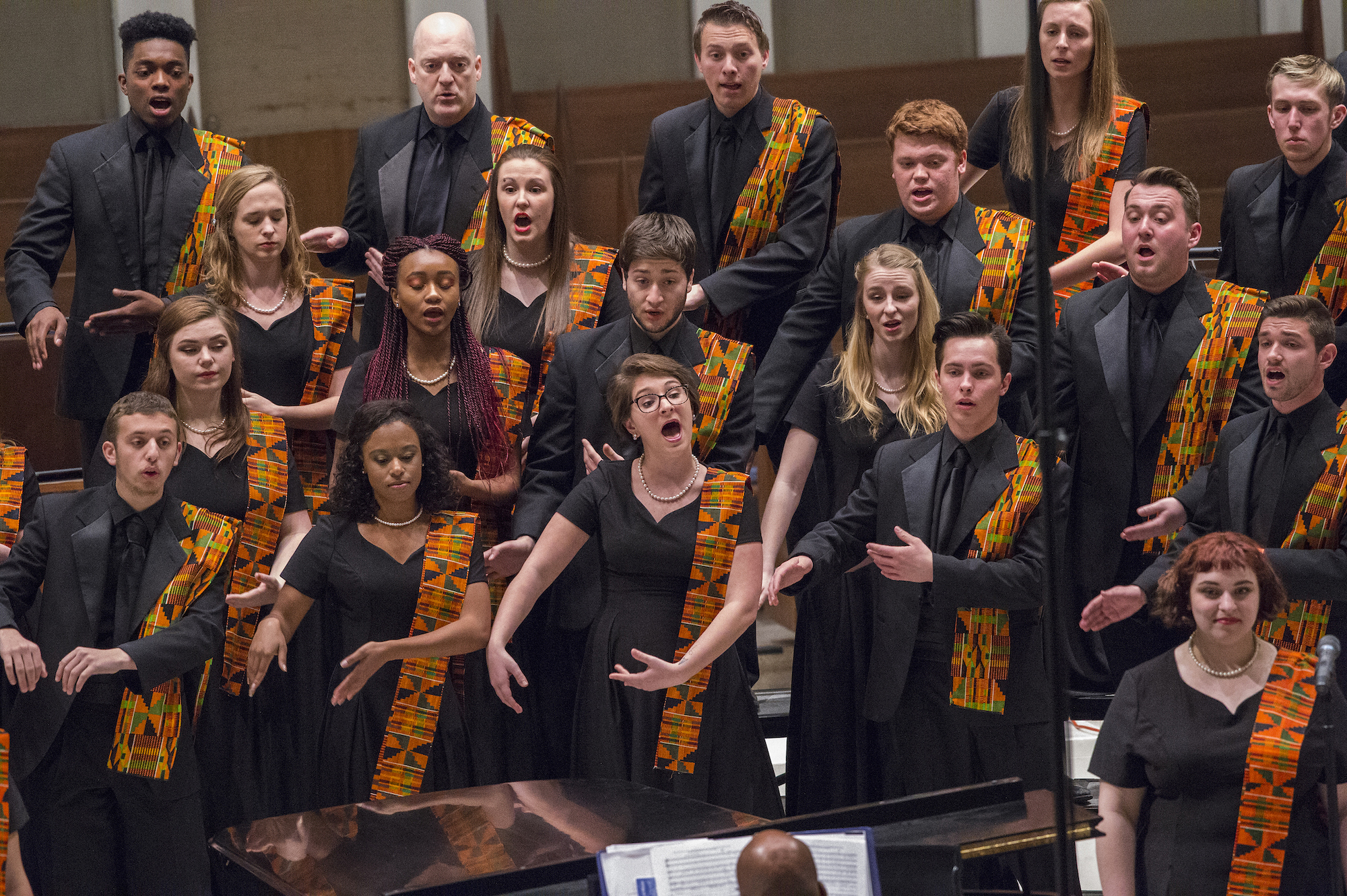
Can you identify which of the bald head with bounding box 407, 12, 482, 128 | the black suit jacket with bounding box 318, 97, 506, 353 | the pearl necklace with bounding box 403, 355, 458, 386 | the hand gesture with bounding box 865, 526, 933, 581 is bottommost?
the hand gesture with bounding box 865, 526, 933, 581

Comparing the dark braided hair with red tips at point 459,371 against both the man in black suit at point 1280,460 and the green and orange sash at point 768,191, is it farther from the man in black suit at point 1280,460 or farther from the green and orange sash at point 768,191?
the man in black suit at point 1280,460

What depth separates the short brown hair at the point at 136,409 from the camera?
2.68 m

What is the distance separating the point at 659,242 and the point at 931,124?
53 cm

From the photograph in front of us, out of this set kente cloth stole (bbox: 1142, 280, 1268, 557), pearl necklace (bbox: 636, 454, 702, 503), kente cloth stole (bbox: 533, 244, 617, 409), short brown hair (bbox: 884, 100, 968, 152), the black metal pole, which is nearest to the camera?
the black metal pole

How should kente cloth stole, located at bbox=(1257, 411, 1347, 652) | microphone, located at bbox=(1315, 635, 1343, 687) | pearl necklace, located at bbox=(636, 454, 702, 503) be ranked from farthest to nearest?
pearl necklace, located at bbox=(636, 454, 702, 503) < kente cloth stole, located at bbox=(1257, 411, 1347, 652) < microphone, located at bbox=(1315, 635, 1343, 687)

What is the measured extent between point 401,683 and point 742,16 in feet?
4.75

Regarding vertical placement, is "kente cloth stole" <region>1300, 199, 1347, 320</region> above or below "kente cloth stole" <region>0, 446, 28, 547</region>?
above

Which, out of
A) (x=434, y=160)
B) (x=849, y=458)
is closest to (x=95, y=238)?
(x=434, y=160)

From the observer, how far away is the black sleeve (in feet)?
8.11

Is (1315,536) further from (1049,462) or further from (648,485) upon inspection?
(1049,462)

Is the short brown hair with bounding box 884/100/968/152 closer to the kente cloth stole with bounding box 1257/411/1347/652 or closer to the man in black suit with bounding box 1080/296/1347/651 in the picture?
the man in black suit with bounding box 1080/296/1347/651

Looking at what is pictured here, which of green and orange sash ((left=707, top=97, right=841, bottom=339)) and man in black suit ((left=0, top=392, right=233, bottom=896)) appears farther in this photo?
green and orange sash ((left=707, top=97, right=841, bottom=339))

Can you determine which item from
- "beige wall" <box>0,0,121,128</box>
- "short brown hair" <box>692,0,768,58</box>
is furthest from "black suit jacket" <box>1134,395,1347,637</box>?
"beige wall" <box>0,0,121,128</box>

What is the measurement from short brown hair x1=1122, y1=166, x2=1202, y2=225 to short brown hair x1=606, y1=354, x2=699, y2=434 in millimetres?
854
